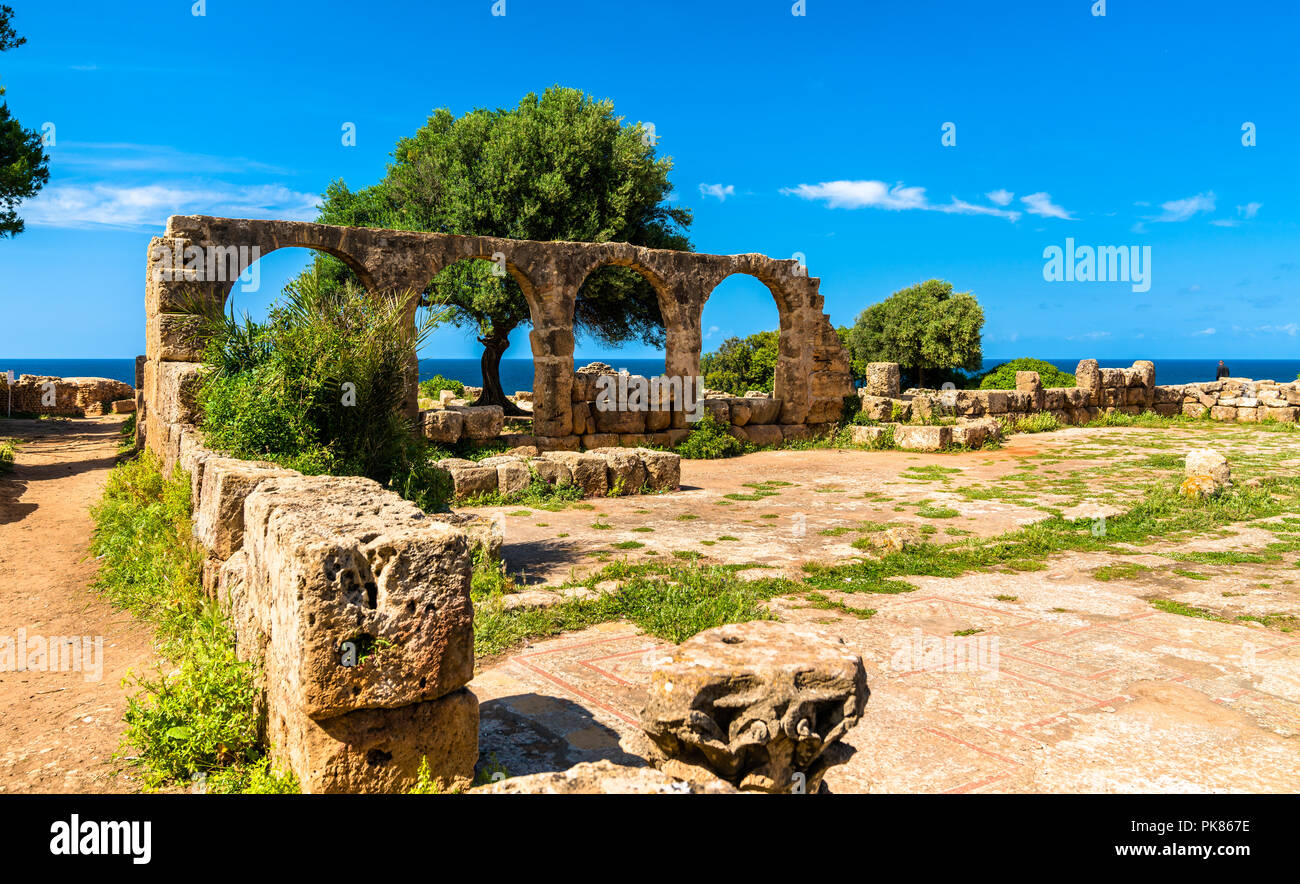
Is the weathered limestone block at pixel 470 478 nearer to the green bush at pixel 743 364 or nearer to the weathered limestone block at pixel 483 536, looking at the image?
the weathered limestone block at pixel 483 536

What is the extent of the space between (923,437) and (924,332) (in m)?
19.0

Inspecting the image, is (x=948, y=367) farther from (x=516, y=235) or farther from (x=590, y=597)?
(x=590, y=597)

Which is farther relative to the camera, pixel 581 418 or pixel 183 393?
pixel 581 418

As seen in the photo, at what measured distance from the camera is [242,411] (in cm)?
674

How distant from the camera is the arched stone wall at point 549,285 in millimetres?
12484

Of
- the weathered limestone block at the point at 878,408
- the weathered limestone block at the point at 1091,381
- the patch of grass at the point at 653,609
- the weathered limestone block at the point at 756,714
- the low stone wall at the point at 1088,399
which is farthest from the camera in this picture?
the weathered limestone block at the point at 1091,381

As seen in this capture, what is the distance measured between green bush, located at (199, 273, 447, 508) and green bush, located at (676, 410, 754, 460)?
327 inches

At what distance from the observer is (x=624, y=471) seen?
11.4 meters

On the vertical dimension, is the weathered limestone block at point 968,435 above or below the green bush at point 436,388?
below

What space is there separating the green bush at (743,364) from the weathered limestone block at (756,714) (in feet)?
72.0

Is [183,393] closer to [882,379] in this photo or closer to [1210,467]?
[1210,467]

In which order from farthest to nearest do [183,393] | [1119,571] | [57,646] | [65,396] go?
[65,396]
[183,393]
[1119,571]
[57,646]

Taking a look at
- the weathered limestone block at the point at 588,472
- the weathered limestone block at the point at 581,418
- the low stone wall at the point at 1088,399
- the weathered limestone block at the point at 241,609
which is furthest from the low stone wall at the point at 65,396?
the weathered limestone block at the point at 241,609

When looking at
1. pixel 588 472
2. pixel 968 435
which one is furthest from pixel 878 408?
pixel 588 472
